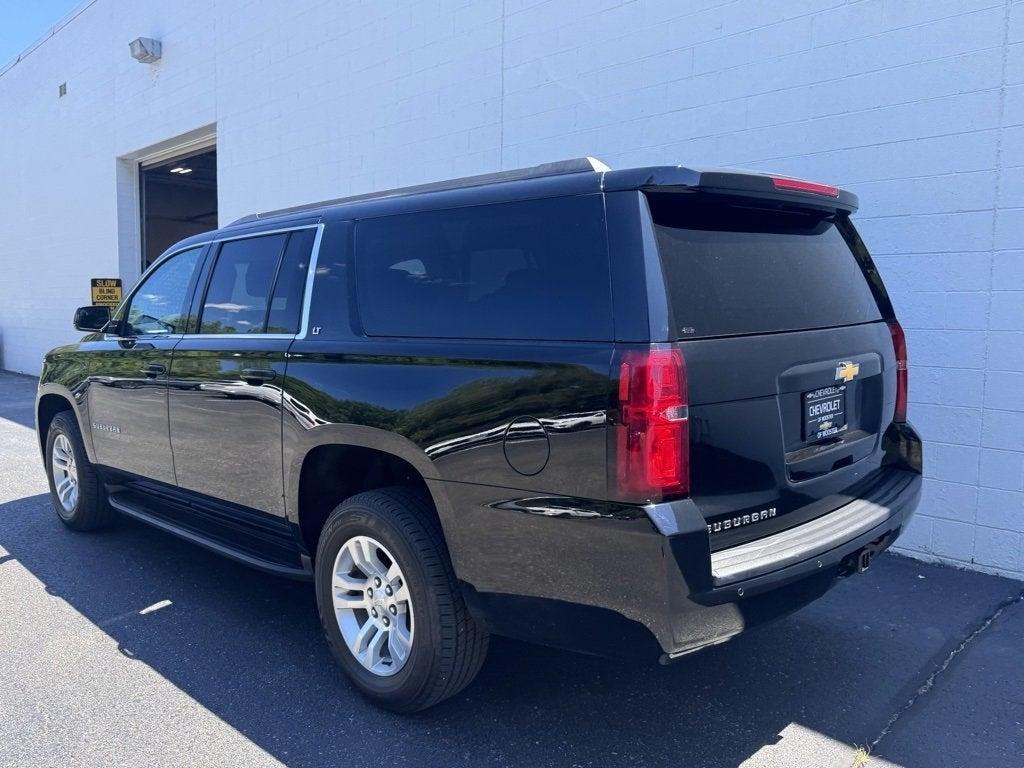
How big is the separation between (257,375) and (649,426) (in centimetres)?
204

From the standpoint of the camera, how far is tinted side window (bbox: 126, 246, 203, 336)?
180 inches

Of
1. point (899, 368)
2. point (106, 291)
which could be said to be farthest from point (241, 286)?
point (106, 291)

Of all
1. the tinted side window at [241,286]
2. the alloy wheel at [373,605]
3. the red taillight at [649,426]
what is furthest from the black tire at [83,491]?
the red taillight at [649,426]

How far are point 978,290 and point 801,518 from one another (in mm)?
2669

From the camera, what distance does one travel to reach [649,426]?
239cm

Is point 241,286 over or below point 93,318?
over

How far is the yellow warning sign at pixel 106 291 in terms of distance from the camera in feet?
35.1

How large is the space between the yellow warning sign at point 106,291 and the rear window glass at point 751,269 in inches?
392

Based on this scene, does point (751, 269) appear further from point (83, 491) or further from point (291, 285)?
point (83, 491)

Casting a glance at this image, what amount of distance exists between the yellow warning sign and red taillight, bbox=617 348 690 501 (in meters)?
10.2

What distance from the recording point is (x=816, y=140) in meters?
5.23

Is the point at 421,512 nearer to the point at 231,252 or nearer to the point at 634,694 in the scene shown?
the point at 634,694

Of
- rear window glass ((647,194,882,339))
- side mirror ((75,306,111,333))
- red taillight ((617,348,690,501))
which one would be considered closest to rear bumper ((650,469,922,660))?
red taillight ((617,348,690,501))

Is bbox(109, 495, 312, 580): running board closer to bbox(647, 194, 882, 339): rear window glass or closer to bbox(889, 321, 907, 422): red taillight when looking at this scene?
bbox(647, 194, 882, 339): rear window glass
